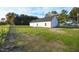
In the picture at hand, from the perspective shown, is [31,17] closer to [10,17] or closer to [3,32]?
[10,17]

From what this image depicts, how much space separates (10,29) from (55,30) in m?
0.47

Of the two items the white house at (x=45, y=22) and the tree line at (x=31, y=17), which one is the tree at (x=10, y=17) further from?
the white house at (x=45, y=22)

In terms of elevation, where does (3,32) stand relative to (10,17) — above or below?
below

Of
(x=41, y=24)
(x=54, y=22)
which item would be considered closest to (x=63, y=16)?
(x=54, y=22)

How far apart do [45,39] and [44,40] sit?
0.01m

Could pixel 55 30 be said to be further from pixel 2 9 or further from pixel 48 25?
pixel 2 9

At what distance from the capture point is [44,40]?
64.4 inches

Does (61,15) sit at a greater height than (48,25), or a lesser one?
greater

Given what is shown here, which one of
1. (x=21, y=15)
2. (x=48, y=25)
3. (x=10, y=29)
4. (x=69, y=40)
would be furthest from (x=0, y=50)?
(x=69, y=40)

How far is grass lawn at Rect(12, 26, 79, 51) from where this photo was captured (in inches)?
63.9

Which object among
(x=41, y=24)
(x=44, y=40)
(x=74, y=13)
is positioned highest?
(x=74, y=13)

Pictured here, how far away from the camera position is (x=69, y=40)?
163 centimetres

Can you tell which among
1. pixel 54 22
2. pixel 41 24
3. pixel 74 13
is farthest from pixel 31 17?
pixel 74 13
